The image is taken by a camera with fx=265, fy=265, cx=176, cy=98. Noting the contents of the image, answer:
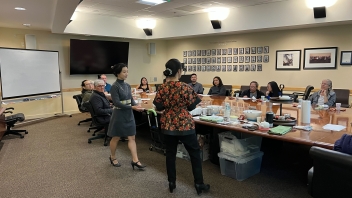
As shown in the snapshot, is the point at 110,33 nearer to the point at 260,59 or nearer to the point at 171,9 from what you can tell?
the point at 171,9

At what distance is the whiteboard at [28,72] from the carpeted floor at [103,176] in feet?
5.36

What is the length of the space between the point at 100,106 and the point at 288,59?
4529mm

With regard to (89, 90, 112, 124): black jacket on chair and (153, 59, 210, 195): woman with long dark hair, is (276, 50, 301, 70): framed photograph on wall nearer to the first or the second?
(89, 90, 112, 124): black jacket on chair

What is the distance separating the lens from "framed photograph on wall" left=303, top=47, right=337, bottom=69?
5.75m

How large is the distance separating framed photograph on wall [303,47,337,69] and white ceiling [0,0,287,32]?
148cm

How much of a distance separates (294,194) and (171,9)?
520cm

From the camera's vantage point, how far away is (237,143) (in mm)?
3055

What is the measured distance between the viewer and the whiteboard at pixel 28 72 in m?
5.57

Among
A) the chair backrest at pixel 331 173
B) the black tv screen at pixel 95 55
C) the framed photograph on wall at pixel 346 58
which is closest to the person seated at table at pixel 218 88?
the framed photograph on wall at pixel 346 58

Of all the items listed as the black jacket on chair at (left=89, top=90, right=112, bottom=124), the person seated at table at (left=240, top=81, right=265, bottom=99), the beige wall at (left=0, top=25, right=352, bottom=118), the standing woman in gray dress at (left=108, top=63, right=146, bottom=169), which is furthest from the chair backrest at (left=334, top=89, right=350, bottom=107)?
the black jacket on chair at (left=89, top=90, right=112, bottom=124)

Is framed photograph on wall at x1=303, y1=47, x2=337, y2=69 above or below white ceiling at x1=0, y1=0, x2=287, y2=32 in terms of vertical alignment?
below

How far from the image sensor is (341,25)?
220 inches

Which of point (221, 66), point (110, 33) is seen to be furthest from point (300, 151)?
point (110, 33)

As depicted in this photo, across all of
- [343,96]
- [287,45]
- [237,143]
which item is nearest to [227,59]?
[287,45]
